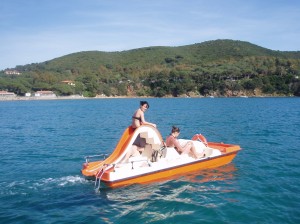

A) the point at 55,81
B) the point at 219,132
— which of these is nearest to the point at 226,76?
the point at 55,81

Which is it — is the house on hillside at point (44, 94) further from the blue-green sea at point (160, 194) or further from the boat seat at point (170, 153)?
the boat seat at point (170, 153)

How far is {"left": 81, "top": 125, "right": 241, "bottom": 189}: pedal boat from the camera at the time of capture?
37.2 feet

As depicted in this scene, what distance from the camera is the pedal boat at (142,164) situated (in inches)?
447

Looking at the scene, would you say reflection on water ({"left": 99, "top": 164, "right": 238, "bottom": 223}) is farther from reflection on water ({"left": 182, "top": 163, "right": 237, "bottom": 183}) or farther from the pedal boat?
the pedal boat

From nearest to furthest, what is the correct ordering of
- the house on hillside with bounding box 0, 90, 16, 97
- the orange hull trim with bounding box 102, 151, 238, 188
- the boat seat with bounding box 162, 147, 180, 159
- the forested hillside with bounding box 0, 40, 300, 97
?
the orange hull trim with bounding box 102, 151, 238, 188
the boat seat with bounding box 162, 147, 180, 159
the forested hillside with bounding box 0, 40, 300, 97
the house on hillside with bounding box 0, 90, 16, 97

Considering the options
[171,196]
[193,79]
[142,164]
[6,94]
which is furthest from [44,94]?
[171,196]

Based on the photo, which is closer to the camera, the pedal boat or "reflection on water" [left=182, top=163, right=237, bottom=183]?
the pedal boat

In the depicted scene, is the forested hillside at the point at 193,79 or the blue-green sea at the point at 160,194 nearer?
the blue-green sea at the point at 160,194

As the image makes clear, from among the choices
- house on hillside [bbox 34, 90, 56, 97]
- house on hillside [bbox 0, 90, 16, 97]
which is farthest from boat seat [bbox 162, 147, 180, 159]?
house on hillside [bbox 0, 90, 16, 97]

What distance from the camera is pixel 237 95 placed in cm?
13938

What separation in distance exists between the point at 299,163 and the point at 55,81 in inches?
6247

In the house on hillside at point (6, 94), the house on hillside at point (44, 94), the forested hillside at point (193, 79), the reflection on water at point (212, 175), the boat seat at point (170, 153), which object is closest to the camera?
the reflection on water at point (212, 175)

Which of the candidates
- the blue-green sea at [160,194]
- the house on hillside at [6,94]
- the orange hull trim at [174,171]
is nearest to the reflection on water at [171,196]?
the blue-green sea at [160,194]

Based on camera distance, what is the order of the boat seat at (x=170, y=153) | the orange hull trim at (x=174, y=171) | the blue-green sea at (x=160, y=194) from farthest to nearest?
the boat seat at (x=170, y=153)
the orange hull trim at (x=174, y=171)
the blue-green sea at (x=160, y=194)
